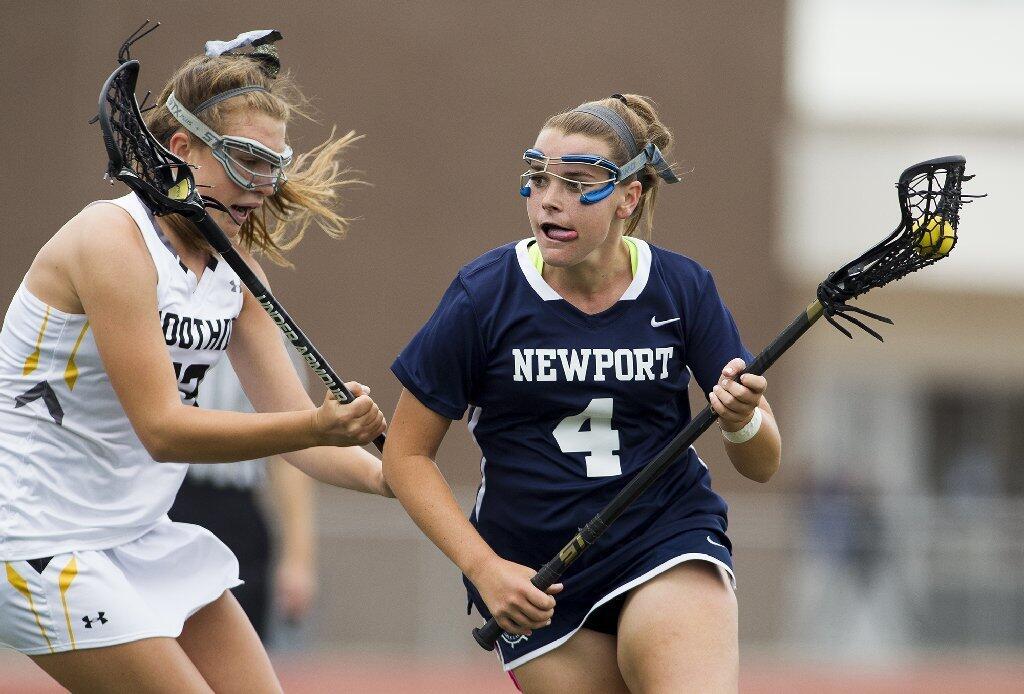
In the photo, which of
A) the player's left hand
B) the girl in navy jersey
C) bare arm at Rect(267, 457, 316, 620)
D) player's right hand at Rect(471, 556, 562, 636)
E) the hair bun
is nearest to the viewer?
the player's left hand

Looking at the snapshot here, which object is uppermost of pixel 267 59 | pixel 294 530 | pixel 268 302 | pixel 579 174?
pixel 267 59

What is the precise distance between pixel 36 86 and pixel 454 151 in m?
4.12

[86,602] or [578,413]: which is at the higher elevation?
[578,413]

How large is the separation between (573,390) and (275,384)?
890 mm

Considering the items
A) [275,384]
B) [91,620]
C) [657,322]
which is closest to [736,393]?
[657,322]

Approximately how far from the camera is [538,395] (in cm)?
403

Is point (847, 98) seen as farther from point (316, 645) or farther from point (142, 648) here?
point (142, 648)

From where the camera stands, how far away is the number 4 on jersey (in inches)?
161

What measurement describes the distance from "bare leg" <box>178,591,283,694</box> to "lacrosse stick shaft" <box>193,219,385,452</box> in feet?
2.33

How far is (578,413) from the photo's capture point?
4.07 meters

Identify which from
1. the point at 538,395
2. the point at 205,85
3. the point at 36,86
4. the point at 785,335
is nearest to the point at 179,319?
the point at 205,85

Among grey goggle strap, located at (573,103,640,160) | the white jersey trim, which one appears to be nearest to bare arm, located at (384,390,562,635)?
the white jersey trim

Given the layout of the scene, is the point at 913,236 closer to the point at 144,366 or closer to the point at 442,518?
the point at 442,518

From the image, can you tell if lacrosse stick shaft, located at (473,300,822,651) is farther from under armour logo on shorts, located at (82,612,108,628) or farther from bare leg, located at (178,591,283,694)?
under armour logo on shorts, located at (82,612,108,628)
